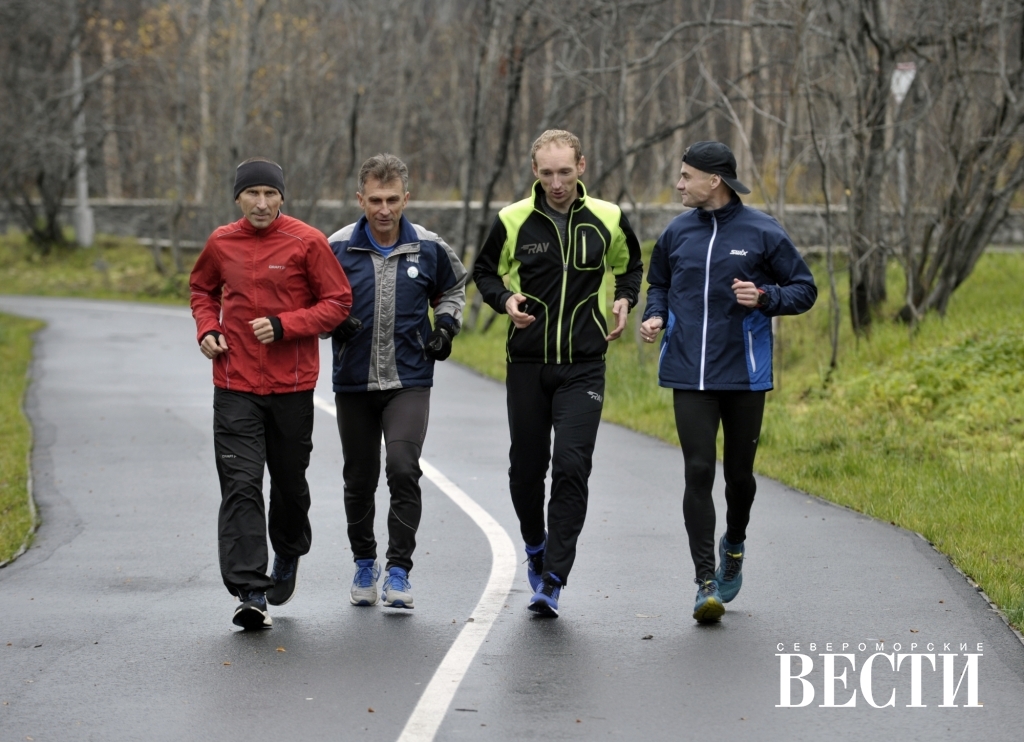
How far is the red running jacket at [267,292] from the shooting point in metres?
6.49

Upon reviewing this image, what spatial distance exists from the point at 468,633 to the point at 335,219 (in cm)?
3365

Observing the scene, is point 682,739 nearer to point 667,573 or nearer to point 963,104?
point 667,573

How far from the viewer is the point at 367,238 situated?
6.80m

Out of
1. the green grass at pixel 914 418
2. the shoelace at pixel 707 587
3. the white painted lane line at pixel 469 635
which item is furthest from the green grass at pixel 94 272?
the shoelace at pixel 707 587

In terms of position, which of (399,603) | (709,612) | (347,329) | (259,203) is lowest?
(399,603)

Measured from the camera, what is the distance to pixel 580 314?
21.7 ft

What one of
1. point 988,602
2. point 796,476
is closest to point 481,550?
point 988,602

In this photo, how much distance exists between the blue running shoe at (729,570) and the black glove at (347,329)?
6.15 feet

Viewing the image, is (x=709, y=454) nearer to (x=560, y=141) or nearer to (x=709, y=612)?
(x=709, y=612)

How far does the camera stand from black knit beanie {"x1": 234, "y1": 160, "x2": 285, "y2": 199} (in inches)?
254

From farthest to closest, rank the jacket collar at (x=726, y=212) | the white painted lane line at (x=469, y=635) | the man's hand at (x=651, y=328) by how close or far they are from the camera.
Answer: the jacket collar at (x=726, y=212)
the man's hand at (x=651, y=328)
the white painted lane line at (x=469, y=635)

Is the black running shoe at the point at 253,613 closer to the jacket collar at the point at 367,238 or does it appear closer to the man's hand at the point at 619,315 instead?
the jacket collar at the point at 367,238

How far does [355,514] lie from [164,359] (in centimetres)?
1419

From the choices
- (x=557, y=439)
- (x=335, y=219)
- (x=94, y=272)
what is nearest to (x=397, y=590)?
(x=557, y=439)
